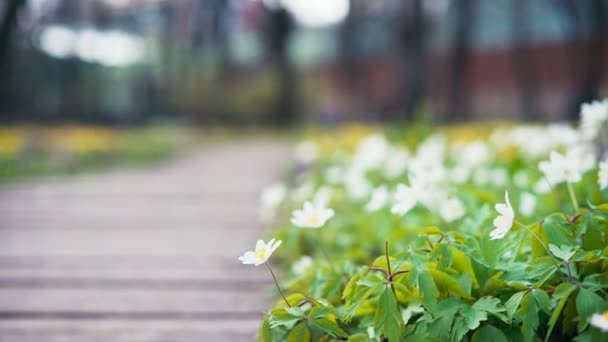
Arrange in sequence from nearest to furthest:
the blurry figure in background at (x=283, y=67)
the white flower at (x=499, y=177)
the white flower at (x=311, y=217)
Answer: the white flower at (x=311, y=217)
the white flower at (x=499, y=177)
the blurry figure in background at (x=283, y=67)

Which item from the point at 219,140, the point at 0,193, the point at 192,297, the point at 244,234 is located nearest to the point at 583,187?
the point at 192,297

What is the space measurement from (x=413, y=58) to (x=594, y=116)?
622cm

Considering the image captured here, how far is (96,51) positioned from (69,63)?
1.07 meters

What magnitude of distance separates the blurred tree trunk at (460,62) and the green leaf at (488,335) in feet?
31.5

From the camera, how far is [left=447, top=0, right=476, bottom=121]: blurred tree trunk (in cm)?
1062

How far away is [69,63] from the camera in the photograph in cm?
1078

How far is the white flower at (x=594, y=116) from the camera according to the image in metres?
1.57

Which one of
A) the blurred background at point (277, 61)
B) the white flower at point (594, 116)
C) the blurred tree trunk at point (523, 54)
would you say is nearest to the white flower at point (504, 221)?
the white flower at point (594, 116)

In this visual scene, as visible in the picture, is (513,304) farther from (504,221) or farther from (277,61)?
(277,61)

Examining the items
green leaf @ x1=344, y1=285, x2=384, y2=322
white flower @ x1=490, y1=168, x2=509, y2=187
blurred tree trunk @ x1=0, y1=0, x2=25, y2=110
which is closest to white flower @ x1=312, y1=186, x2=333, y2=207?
green leaf @ x1=344, y1=285, x2=384, y2=322

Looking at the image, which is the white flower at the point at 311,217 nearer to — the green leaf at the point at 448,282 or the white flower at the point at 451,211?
the green leaf at the point at 448,282

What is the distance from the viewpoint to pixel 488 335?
0.94 m

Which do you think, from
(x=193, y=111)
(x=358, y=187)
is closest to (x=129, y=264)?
(x=358, y=187)

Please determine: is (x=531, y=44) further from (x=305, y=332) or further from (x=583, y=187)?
(x=305, y=332)
